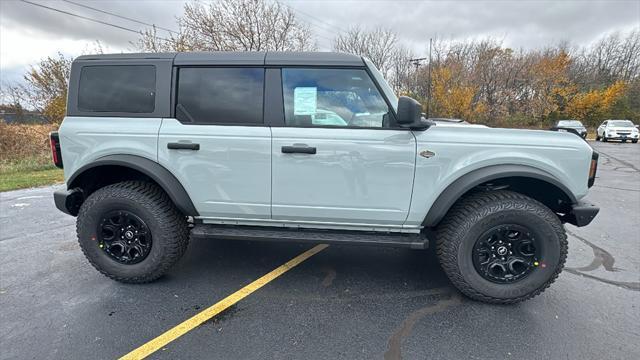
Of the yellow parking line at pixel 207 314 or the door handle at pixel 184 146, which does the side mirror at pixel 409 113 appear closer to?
the door handle at pixel 184 146

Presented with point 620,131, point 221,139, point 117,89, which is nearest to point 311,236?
point 221,139

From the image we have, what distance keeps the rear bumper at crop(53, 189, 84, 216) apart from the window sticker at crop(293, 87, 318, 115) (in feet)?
7.57

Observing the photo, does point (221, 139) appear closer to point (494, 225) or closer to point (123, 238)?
point (123, 238)

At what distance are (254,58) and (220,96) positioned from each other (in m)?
0.46

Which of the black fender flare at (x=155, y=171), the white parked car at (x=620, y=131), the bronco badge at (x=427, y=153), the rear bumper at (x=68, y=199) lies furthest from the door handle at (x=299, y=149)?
the white parked car at (x=620, y=131)

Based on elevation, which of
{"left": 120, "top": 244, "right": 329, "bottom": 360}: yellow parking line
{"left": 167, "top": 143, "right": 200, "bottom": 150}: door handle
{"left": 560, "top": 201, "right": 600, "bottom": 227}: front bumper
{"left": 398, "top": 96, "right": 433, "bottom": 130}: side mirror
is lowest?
{"left": 120, "top": 244, "right": 329, "bottom": 360}: yellow parking line

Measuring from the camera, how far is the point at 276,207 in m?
2.78

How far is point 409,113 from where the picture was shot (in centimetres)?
239

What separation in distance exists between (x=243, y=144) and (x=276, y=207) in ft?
2.07

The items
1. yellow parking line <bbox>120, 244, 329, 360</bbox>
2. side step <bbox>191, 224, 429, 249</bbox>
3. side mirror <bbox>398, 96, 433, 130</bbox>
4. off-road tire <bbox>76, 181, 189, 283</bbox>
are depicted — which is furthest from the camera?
off-road tire <bbox>76, 181, 189, 283</bbox>

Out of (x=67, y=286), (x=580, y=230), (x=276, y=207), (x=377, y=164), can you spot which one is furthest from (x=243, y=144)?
(x=580, y=230)

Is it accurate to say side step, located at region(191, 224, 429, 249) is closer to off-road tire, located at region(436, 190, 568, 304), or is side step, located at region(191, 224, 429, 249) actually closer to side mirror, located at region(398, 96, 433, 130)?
off-road tire, located at region(436, 190, 568, 304)

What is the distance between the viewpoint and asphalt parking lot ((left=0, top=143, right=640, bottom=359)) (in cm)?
213

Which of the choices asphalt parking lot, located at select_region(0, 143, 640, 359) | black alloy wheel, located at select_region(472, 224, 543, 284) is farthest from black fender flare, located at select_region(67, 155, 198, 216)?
black alloy wheel, located at select_region(472, 224, 543, 284)
